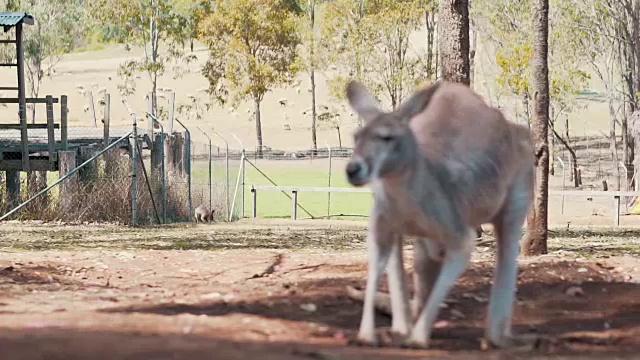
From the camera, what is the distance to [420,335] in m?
6.46

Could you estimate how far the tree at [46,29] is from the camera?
2576 inches

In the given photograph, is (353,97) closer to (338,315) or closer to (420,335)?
(420,335)

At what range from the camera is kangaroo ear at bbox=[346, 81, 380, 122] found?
6.35 metres

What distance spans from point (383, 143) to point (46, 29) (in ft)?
214

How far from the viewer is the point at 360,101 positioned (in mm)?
6410

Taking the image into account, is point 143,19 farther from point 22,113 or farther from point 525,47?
point 22,113

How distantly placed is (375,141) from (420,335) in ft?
4.18

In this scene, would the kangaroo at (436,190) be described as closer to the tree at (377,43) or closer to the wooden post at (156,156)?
the wooden post at (156,156)

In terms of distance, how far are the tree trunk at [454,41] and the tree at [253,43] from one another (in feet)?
155

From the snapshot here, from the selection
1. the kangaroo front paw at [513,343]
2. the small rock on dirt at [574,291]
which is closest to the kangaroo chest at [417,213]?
the kangaroo front paw at [513,343]

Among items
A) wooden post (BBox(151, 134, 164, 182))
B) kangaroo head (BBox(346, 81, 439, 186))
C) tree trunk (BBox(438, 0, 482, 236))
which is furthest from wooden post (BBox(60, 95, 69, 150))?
kangaroo head (BBox(346, 81, 439, 186))

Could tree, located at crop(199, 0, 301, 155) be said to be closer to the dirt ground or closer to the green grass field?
the green grass field

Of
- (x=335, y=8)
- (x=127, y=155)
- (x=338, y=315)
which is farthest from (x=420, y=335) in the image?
(x=335, y=8)

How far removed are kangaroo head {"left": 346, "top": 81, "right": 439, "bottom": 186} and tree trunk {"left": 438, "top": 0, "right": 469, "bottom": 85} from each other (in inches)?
319
